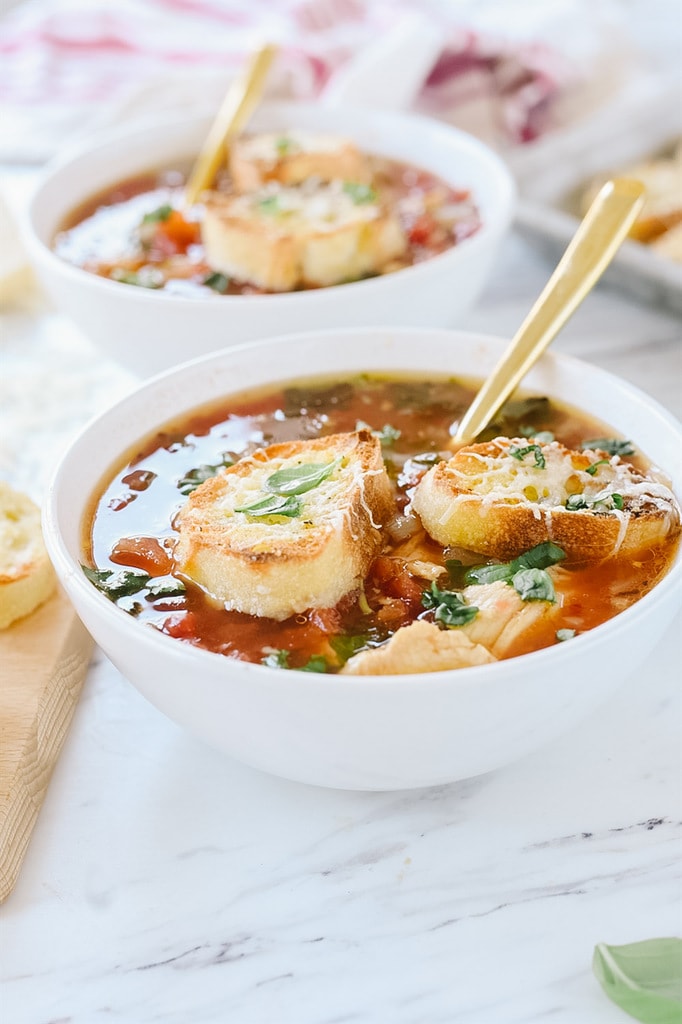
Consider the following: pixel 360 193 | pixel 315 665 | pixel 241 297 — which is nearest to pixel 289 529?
pixel 315 665

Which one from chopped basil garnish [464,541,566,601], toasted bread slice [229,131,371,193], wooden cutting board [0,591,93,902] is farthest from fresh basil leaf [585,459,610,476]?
toasted bread slice [229,131,371,193]

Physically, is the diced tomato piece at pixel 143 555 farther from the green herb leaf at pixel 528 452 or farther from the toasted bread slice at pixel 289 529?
the green herb leaf at pixel 528 452

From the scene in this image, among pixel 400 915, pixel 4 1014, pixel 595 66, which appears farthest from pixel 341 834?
pixel 595 66

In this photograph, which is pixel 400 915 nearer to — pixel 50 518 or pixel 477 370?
pixel 50 518

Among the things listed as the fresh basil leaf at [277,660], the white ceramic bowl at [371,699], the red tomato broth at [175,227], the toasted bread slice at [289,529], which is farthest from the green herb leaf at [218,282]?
the fresh basil leaf at [277,660]

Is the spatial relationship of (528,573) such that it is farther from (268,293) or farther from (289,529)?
(268,293)

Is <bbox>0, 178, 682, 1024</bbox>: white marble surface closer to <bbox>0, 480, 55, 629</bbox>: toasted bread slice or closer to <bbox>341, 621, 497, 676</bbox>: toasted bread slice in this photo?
<bbox>0, 480, 55, 629</bbox>: toasted bread slice

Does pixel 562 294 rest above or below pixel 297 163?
above
